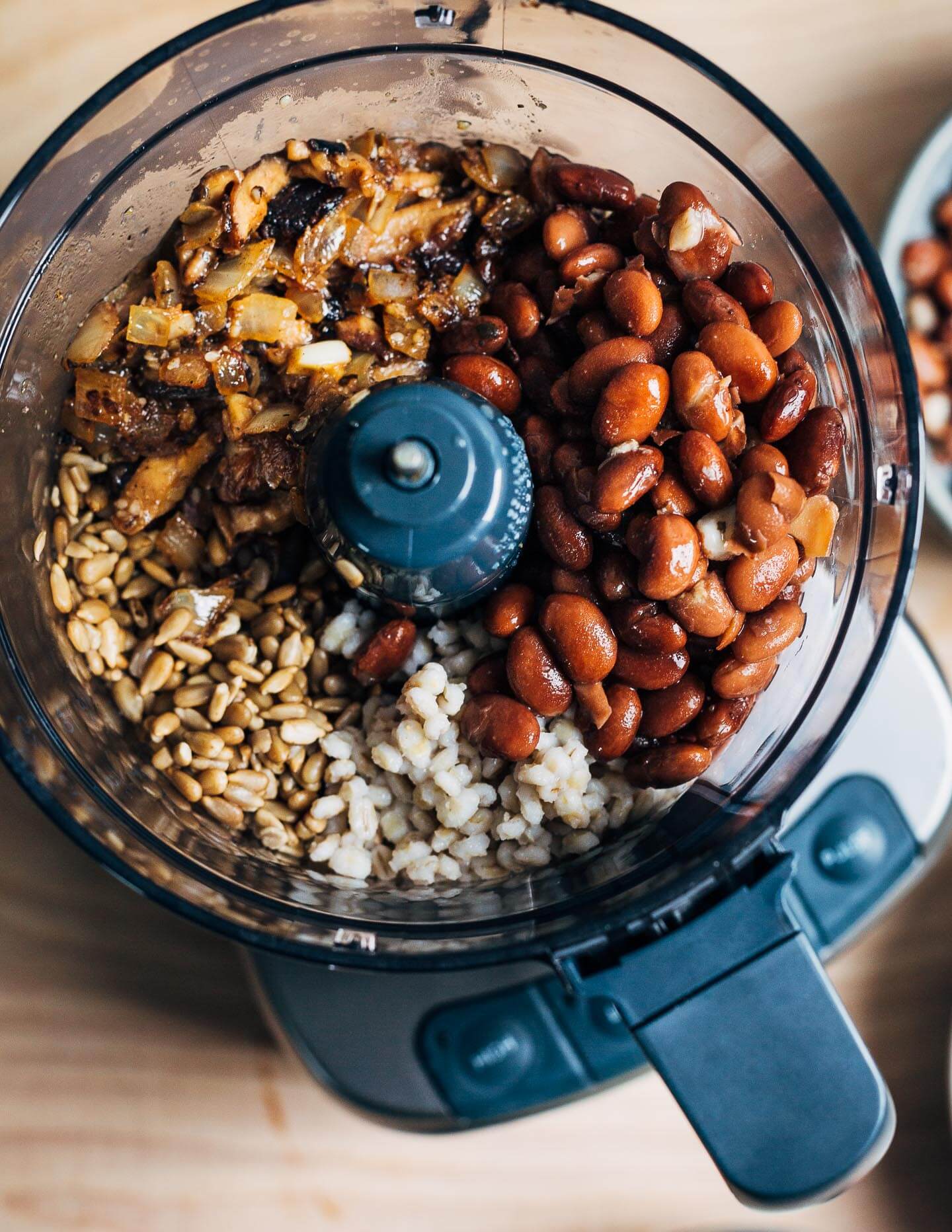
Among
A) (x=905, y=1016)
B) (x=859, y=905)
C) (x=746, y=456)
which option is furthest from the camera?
(x=905, y=1016)

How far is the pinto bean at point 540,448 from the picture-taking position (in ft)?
2.41

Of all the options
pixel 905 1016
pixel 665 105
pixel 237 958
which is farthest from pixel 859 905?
pixel 665 105

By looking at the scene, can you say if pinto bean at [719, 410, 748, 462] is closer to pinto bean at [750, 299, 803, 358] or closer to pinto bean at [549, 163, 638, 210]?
pinto bean at [750, 299, 803, 358]

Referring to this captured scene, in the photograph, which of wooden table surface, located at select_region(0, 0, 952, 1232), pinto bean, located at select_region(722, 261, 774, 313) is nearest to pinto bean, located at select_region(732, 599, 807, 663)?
pinto bean, located at select_region(722, 261, 774, 313)

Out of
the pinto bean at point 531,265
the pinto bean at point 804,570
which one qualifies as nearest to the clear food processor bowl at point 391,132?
the pinto bean at point 804,570

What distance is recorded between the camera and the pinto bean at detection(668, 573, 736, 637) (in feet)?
2.22

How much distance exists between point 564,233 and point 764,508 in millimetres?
246

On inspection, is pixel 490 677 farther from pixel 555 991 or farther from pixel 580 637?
pixel 555 991

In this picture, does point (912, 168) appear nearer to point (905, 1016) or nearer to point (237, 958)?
point (905, 1016)

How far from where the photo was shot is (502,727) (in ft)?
2.32

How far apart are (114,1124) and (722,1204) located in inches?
22.3

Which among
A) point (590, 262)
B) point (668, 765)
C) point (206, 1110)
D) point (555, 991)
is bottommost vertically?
point (206, 1110)

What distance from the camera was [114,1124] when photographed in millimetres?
963

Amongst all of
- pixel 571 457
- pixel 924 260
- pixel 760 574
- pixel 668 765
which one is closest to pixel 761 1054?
pixel 668 765
